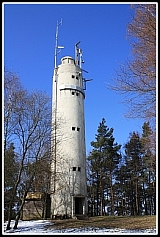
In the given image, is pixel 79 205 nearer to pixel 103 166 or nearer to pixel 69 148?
pixel 69 148

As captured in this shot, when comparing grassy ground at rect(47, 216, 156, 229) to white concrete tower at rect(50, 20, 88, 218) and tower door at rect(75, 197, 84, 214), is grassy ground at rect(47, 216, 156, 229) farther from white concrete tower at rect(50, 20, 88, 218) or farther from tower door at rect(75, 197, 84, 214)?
tower door at rect(75, 197, 84, 214)

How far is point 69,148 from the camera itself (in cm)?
1803

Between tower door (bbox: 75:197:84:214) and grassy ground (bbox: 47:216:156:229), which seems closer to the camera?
grassy ground (bbox: 47:216:156:229)

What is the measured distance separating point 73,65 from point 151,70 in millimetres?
15002

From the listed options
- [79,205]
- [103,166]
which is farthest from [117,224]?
[103,166]

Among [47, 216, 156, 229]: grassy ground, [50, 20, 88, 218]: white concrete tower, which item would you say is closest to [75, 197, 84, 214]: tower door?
[50, 20, 88, 218]: white concrete tower

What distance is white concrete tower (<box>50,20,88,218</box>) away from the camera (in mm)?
17297

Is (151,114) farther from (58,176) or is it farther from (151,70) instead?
(58,176)

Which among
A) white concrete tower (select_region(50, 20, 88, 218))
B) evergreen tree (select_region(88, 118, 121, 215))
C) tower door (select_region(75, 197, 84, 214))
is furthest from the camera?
evergreen tree (select_region(88, 118, 121, 215))

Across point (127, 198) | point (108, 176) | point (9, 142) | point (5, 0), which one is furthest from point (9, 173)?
point (127, 198)

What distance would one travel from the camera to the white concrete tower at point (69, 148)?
56.7ft

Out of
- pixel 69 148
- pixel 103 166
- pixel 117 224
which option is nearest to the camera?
pixel 117 224

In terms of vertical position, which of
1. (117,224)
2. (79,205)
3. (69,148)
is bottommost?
(79,205)

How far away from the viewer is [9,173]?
11844 mm
